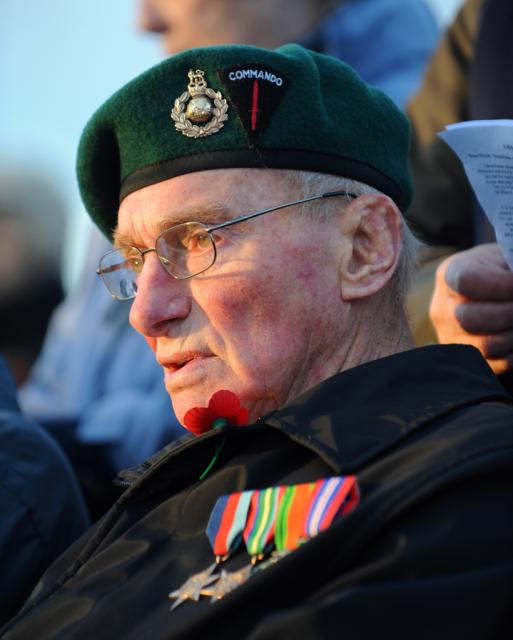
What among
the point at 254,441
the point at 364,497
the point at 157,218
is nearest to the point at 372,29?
the point at 157,218

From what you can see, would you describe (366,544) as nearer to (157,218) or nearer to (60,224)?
(157,218)

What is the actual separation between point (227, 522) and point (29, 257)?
4306 millimetres

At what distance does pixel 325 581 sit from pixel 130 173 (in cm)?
124

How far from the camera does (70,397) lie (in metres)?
5.06

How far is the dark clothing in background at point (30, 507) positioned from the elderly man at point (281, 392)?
0.26 metres

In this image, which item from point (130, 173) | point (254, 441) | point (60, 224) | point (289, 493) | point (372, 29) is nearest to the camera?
point (289, 493)

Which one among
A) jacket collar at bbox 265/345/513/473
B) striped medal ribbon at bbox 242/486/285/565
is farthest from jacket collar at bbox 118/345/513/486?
striped medal ribbon at bbox 242/486/285/565

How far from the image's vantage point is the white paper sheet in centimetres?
233

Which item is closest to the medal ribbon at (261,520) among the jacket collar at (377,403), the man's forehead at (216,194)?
the jacket collar at (377,403)

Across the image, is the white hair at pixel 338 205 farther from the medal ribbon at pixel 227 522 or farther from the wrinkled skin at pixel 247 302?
the medal ribbon at pixel 227 522

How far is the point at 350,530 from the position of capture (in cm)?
190

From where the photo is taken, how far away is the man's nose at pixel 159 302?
260 centimetres

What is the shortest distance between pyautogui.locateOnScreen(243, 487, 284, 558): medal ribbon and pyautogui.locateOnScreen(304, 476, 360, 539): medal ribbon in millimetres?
84

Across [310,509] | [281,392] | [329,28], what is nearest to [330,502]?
[310,509]
